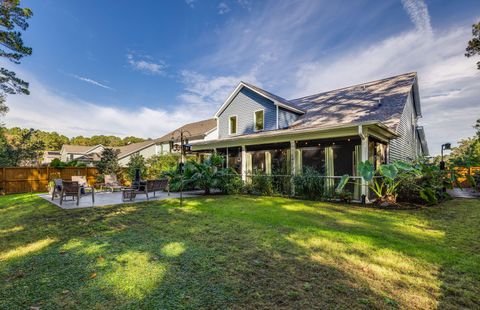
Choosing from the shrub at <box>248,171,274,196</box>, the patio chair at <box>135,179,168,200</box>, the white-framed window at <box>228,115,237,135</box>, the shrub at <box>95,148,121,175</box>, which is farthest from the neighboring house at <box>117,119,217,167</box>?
the shrub at <box>248,171,274,196</box>

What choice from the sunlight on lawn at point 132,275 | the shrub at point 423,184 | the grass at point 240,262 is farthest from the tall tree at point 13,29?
the shrub at point 423,184

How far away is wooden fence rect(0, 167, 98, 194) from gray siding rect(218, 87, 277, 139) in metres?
11.5

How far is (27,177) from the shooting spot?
571 inches

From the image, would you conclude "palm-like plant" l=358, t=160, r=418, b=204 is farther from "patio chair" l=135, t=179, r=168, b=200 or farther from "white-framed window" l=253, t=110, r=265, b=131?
"patio chair" l=135, t=179, r=168, b=200

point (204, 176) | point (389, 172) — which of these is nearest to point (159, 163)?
point (204, 176)

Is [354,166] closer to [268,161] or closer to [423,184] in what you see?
[423,184]

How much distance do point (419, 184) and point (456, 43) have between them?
9.26 metres

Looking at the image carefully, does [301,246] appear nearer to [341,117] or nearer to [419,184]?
[419,184]

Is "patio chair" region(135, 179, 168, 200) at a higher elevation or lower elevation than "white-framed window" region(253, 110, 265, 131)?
lower

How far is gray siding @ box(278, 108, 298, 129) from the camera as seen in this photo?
13.7m

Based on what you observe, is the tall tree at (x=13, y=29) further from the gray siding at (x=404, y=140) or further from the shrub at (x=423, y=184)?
the gray siding at (x=404, y=140)

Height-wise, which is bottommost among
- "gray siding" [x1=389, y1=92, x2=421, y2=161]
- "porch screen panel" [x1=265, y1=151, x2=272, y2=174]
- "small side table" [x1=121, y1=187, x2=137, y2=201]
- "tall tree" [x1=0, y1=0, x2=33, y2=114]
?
"small side table" [x1=121, y1=187, x2=137, y2=201]

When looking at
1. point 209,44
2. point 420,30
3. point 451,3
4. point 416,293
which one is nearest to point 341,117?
point 420,30

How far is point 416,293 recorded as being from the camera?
2.53 meters
